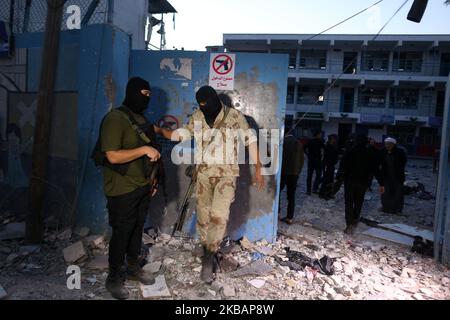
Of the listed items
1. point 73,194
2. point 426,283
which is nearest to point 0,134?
point 73,194

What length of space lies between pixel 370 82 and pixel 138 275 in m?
26.6

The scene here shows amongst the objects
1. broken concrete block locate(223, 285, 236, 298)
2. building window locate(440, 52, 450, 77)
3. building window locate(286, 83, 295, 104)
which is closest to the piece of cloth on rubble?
broken concrete block locate(223, 285, 236, 298)

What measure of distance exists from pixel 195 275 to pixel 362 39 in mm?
26374

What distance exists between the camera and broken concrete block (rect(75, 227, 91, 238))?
383cm

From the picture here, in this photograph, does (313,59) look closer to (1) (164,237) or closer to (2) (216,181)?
(1) (164,237)

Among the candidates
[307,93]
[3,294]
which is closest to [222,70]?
[3,294]

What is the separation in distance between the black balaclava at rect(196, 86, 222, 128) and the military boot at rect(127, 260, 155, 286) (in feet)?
5.07

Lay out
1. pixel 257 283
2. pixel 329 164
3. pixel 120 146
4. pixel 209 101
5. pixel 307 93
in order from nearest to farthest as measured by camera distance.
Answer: pixel 120 146 < pixel 209 101 < pixel 257 283 < pixel 329 164 < pixel 307 93

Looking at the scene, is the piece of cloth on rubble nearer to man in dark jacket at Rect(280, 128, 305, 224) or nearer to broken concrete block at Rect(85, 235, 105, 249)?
man in dark jacket at Rect(280, 128, 305, 224)

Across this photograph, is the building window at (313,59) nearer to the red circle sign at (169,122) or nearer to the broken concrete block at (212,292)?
the red circle sign at (169,122)

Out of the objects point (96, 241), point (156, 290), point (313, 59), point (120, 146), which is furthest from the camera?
point (313, 59)

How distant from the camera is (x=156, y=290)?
2.87m

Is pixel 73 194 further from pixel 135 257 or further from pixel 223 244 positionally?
pixel 223 244

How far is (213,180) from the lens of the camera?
10.5 ft
